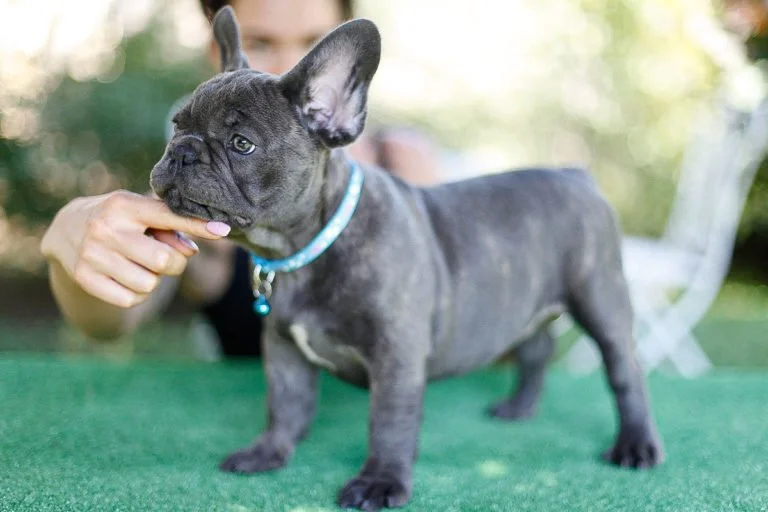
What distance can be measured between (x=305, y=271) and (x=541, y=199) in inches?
32.8

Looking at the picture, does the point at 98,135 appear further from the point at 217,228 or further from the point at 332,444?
the point at 217,228

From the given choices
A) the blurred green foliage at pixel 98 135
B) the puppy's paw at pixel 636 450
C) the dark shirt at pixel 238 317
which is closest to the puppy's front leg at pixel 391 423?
the puppy's paw at pixel 636 450

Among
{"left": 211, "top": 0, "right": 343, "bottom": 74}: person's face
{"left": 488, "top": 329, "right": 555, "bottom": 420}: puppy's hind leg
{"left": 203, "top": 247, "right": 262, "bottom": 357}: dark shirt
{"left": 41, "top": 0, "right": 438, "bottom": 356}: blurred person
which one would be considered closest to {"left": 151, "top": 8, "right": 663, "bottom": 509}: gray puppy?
{"left": 41, "top": 0, "right": 438, "bottom": 356}: blurred person

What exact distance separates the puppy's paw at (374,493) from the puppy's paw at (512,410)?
0.90m

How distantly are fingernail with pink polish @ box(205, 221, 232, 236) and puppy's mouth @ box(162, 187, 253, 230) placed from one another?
1 cm

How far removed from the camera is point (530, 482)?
6.63 ft

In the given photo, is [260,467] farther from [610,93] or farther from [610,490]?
[610,93]

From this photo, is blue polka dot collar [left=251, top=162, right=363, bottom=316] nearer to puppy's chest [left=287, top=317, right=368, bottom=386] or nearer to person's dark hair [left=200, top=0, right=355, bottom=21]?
puppy's chest [left=287, top=317, right=368, bottom=386]

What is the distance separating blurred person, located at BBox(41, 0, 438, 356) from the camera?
1.77 meters

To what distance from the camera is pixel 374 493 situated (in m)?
1.85

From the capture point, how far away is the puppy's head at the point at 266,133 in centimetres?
172

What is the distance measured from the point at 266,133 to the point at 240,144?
7 centimetres

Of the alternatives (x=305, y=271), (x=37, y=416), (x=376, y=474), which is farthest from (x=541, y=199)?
(x=37, y=416)

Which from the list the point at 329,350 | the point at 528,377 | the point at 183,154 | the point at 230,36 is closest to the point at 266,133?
the point at 183,154
